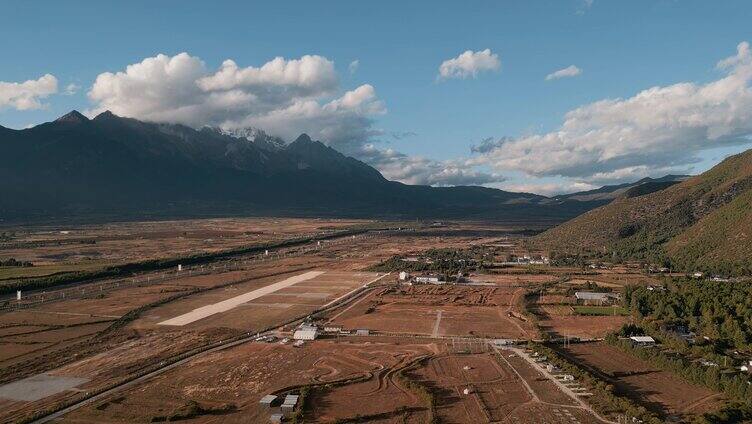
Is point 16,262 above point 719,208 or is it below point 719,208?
below

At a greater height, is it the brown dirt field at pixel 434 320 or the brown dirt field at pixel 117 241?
the brown dirt field at pixel 117 241

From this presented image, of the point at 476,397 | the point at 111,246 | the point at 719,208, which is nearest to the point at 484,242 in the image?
the point at 719,208

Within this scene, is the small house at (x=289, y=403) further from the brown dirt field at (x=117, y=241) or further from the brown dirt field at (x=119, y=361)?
the brown dirt field at (x=117, y=241)

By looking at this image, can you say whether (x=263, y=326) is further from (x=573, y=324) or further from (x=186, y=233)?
(x=186, y=233)

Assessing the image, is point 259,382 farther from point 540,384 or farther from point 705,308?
point 705,308

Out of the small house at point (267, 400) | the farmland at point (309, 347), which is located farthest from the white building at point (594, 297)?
the small house at point (267, 400)

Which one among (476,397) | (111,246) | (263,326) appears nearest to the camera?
(476,397)
